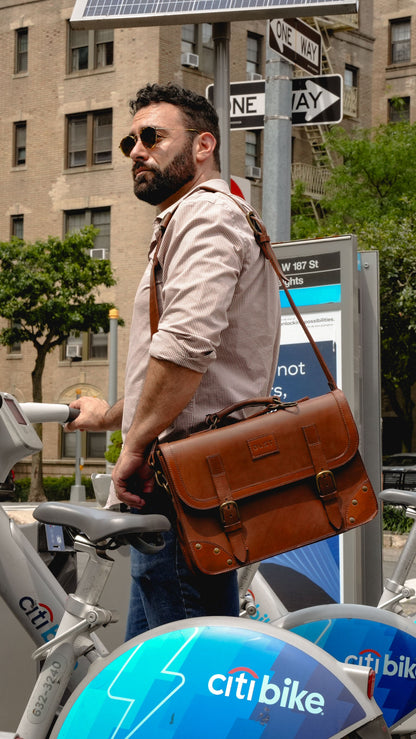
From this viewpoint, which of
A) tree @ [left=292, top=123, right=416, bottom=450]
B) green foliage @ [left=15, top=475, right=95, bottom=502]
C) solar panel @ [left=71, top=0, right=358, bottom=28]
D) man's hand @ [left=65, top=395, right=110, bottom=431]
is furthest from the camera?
green foliage @ [left=15, top=475, right=95, bottom=502]

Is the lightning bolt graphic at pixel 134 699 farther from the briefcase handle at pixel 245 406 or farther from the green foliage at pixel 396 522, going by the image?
the green foliage at pixel 396 522

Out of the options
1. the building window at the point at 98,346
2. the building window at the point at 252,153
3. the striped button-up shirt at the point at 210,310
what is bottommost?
the striped button-up shirt at the point at 210,310

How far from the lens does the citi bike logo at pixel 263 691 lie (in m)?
2.22

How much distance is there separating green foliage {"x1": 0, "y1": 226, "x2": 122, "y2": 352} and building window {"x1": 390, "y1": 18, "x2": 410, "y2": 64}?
65.4ft

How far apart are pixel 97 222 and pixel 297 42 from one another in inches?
1126

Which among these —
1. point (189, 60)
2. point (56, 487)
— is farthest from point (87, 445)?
point (189, 60)

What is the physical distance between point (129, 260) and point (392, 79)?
16.7m

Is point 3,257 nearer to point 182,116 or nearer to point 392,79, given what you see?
point 392,79

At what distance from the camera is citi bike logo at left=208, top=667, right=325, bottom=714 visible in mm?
2219

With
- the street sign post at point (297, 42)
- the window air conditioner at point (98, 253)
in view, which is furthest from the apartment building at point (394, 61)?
the street sign post at point (297, 42)

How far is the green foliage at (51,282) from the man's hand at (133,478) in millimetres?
26992

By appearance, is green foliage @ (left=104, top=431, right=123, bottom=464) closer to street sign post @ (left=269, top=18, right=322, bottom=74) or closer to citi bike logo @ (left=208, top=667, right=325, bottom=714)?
street sign post @ (left=269, top=18, right=322, bottom=74)

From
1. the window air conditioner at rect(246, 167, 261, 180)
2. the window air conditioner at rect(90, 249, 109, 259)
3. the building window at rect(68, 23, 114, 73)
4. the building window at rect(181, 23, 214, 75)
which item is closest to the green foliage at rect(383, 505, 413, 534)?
the window air conditioner at rect(90, 249, 109, 259)

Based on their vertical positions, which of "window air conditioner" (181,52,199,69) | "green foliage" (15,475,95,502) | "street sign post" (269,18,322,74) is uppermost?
"window air conditioner" (181,52,199,69)
